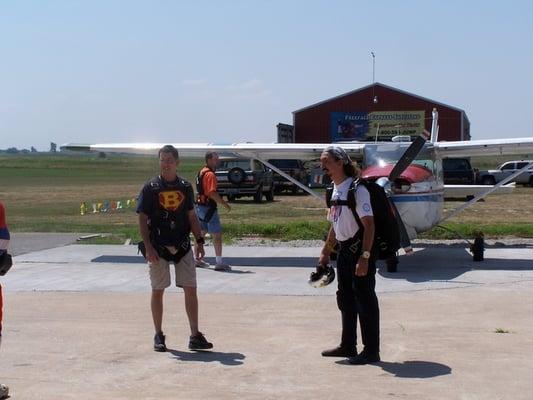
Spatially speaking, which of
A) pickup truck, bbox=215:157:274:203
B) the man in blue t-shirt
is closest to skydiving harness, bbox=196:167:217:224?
the man in blue t-shirt

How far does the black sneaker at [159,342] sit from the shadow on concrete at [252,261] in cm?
593

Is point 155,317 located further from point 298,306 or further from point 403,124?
point 403,124

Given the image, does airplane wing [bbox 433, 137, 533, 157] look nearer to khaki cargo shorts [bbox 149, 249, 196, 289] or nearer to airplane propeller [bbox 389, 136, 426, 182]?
airplane propeller [bbox 389, 136, 426, 182]

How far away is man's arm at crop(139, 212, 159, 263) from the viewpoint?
741 cm

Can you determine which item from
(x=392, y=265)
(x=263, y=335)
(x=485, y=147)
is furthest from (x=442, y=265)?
(x=263, y=335)

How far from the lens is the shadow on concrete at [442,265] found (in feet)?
39.1

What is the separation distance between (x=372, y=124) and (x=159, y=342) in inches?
1691

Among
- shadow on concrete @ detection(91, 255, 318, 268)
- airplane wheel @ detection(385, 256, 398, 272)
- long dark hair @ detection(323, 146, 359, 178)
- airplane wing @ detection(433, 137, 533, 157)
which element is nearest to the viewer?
long dark hair @ detection(323, 146, 359, 178)

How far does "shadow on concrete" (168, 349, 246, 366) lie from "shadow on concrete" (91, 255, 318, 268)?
596cm

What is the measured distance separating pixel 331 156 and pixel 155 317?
209 cm

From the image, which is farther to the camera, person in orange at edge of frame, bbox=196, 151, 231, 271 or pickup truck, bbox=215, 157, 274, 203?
pickup truck, bbox=215, 157, 274, 203

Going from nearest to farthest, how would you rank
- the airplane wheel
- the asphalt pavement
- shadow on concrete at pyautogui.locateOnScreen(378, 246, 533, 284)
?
the asphalt pavement → shadow on concrete at pyautogui.locateOnScreen(378, 246, 533, 284) → the airplane wheel

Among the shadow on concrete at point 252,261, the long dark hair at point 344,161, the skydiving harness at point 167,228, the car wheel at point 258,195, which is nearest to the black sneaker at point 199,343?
the skydiving harness at point 167,228

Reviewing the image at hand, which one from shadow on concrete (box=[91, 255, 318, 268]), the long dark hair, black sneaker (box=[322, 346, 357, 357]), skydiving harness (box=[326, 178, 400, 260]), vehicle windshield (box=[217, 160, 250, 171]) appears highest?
the long dark hair
